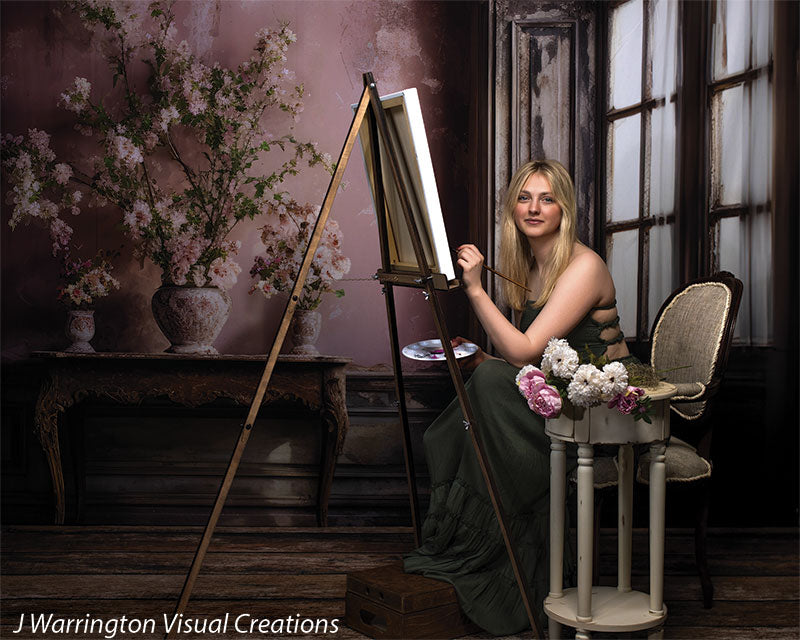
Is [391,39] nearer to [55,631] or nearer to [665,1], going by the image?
[665,1]

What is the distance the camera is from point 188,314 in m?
3.30

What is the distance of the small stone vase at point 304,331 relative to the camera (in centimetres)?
341

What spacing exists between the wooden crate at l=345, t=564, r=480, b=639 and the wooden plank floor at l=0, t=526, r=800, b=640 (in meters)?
0.07

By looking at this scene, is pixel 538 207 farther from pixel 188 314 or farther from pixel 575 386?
pixel 188 314

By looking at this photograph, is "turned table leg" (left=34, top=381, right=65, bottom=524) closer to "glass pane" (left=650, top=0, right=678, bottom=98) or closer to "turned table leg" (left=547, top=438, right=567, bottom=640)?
"turned table leg" (left=547, top=438, right=567, bottom=640)

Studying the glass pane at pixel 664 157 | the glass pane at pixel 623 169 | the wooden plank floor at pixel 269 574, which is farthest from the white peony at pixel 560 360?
the glass pane at pixel 623 169

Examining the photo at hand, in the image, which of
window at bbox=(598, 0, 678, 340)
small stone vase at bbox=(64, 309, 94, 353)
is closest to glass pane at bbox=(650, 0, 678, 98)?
window at bbox=(598, 0, 678, 340)

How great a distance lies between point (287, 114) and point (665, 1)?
1.68 meters

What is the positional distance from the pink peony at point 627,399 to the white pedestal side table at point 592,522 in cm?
5

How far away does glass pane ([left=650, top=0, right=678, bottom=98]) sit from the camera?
10.8 feet

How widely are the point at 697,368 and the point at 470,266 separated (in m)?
0.88

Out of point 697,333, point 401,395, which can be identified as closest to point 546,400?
point 401,395

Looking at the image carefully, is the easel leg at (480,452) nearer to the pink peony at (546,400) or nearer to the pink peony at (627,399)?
the pink peony at (546,400)

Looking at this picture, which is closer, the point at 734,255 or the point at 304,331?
the point at 734,255
